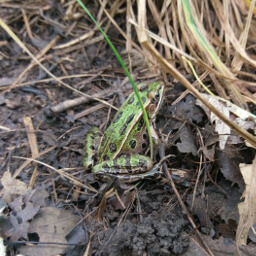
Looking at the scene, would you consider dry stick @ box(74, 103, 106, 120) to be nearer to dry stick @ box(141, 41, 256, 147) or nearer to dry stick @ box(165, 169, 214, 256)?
dry stick @ box(165, 169, 214, 256)

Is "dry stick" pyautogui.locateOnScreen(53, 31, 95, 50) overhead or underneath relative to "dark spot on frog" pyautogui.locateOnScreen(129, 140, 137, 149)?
overhead

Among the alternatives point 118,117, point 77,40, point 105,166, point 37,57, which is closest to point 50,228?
point 105,166

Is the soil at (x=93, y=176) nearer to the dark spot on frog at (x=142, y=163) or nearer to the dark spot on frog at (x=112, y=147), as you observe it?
the dark spot on frog at (x=142, y=163)

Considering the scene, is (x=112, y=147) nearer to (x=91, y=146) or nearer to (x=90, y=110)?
(x=91, y=146)

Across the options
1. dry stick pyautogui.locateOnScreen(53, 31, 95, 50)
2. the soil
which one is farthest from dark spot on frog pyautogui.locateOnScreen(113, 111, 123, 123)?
dry stick pyautogui.locateOnScreen(53, 31, 95, 50)

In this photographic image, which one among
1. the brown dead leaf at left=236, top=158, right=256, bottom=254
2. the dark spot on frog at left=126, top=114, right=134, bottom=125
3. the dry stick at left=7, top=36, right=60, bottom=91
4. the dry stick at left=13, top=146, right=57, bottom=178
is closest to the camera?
the brown dead leaf at left=236, top=158, right=256, bottom=254

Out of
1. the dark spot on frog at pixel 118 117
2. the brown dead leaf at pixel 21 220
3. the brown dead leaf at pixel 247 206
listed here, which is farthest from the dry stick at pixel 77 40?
the brown dead leaf at pixel 247 206
